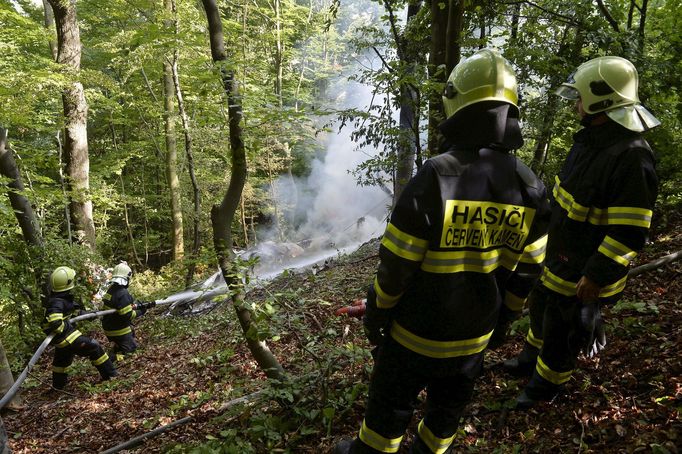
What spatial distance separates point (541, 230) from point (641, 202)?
78cm

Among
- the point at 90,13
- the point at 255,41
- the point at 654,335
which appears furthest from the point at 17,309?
the point at 255,41

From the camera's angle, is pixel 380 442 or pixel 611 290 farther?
pixel 611 290

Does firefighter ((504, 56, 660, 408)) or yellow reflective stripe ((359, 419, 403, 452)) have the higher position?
firefighter ((504, 56, 660, 408))

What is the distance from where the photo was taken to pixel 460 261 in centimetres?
201

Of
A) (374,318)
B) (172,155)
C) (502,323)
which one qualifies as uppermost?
(374,318)

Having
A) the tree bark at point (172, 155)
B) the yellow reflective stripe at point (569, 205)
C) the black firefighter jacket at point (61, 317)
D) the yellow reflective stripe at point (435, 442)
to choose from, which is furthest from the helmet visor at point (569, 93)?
the tree bark at point (172, 155)

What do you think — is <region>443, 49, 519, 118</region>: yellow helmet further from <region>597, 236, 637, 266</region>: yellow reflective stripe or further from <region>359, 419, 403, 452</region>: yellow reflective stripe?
<region>359, 419, 403, 452</region>: yellow reflective stripe

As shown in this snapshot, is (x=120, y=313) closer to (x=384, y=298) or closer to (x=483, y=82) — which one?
(x=384, y=298)

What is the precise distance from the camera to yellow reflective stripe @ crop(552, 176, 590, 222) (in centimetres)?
279

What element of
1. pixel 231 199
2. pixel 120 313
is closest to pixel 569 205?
pixel 231 199

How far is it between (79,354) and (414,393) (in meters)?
6.84

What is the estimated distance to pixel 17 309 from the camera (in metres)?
8.18

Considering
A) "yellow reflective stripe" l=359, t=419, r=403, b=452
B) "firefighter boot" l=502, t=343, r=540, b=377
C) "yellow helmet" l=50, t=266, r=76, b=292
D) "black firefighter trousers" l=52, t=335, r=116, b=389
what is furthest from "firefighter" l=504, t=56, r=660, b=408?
"yellow helmet" l=50, t=266, r=76, b=292

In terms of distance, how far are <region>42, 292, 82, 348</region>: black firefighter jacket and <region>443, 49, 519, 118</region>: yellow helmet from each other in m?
7.05
